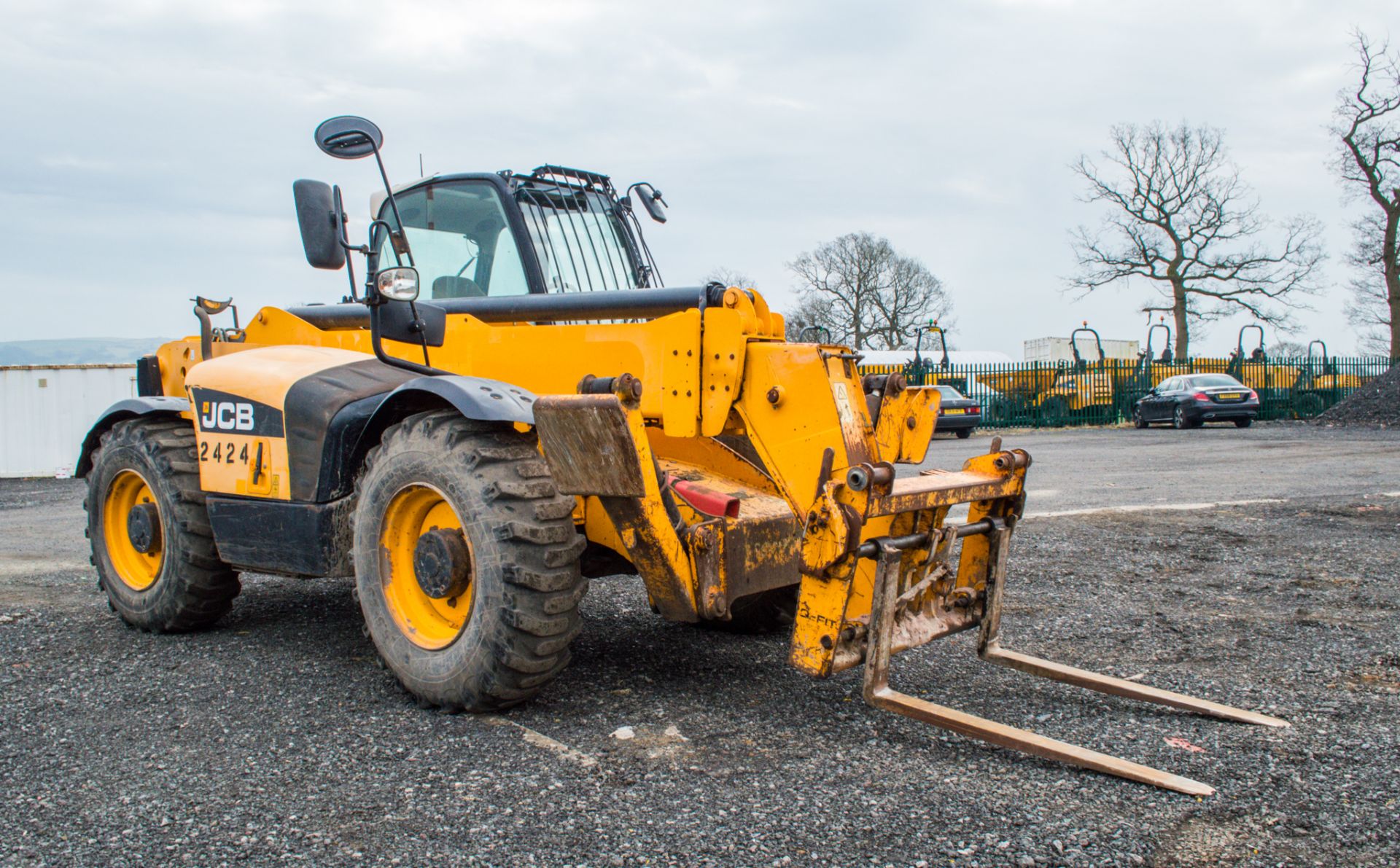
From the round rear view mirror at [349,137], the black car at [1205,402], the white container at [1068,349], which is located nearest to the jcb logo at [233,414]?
the round rear view mirror at [349,137]

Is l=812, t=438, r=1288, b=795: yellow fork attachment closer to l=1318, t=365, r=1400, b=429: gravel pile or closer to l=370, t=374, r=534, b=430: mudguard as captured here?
l=370, t=374, r=534, b=430: mudguard

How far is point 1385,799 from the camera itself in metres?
3.18

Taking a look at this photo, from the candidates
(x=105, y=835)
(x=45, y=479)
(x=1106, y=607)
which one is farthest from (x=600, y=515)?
(x=45, y=479)

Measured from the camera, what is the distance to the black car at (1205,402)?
85.3 ft

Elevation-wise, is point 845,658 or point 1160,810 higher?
point 845,658

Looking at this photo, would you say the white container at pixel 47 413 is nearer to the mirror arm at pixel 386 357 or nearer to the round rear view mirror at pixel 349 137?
the mirror arm at pixel 386 357

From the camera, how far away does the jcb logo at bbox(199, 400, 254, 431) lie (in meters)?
4.91

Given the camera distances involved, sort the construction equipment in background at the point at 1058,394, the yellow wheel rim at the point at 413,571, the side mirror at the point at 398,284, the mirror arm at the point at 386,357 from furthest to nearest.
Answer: the construction equipment in background at the point at 1058,394 < the mirror arm at the point at 386,357 < the side mirror at the point at 398,284 < the yellow wheel rim at the point at 413,571

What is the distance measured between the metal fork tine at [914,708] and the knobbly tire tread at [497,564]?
104cm

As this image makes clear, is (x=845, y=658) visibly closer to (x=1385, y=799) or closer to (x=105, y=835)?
(x=1385, y=799)

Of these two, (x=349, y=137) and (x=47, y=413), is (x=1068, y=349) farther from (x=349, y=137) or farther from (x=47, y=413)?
(x=349, y=137)

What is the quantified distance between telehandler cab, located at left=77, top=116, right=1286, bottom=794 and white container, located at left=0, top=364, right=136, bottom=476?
1593 centimetres

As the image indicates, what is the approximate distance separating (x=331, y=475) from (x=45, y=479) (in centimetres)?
1692

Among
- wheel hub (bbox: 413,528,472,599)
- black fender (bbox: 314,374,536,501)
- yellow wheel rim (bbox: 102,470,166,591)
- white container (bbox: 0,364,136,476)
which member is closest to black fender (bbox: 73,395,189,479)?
yellow wheel rim (bbox: 102,470,166,591)
